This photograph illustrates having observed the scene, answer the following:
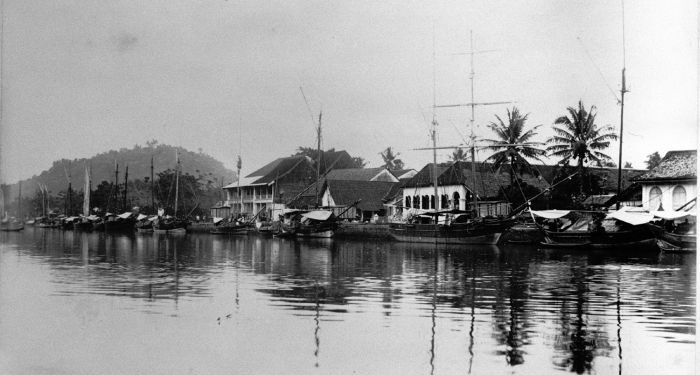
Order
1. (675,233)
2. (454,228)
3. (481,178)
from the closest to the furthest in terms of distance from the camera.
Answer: (675,233) < (454,228) < (481,178)

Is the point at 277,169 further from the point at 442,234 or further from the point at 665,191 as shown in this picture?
the point at 665,191

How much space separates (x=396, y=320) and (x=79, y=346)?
3628mm

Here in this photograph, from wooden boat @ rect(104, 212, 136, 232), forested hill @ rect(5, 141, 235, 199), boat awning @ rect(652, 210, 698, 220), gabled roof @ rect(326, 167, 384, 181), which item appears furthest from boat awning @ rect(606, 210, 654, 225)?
wooden boat @ rect(104, 212, 136, 232)

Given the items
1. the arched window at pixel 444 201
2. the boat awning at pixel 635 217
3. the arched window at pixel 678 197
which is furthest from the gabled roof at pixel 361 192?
the arched window at pixel 678 197

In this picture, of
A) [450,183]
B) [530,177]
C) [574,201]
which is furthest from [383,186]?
[574,201]

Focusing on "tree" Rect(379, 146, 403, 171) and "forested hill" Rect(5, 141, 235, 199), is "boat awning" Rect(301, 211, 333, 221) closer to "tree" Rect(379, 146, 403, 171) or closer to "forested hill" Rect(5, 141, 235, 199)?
"forested hill" Rect(5, 141, 235, 199)

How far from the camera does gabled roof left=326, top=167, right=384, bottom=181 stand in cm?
4875

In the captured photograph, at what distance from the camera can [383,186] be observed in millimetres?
45438

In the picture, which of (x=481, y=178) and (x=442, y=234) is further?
(x=481, y=178)

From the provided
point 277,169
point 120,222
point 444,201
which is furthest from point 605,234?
point 120,222

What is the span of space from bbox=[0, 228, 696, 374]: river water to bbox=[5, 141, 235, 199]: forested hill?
298 centimetres

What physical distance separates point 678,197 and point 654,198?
1563 mm

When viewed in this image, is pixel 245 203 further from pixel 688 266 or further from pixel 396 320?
pixel 396 320

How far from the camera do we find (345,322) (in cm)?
873
